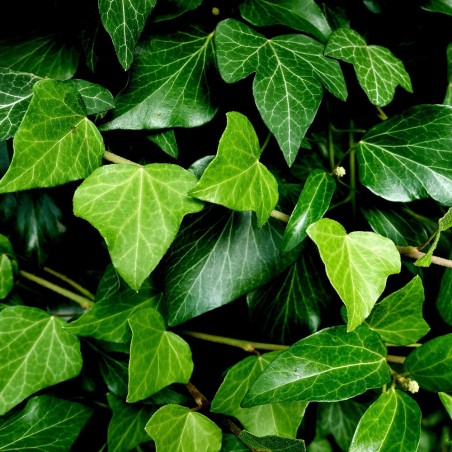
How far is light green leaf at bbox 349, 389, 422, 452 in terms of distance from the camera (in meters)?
0.52

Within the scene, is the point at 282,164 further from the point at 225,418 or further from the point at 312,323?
the point at 225,418

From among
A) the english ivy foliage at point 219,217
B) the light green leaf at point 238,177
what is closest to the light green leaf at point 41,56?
the english ivy foliage at point 219,217

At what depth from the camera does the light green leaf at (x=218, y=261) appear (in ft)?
1.88

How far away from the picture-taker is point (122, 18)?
48 centimetres

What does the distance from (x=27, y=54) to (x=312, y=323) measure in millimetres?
488

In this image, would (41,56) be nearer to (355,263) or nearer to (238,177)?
(238,177)

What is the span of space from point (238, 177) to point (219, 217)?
115 mm

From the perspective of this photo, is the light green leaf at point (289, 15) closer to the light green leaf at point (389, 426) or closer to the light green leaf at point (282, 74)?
the light green leaf at point (282, 74)

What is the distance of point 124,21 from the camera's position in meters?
0.49

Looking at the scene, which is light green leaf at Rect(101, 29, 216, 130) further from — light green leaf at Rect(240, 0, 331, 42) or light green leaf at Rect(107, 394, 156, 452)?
light green leaf at Rect(107, 394, 156, 452)

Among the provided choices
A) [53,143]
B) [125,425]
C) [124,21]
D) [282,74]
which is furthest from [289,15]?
[125,425]

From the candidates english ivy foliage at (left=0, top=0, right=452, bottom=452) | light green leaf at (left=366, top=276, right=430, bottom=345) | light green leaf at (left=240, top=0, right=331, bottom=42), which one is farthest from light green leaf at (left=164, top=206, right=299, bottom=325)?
light green leaf at (left=240, top=0, right=331, bottom=42)

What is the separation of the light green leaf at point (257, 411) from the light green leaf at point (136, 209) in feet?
0.67

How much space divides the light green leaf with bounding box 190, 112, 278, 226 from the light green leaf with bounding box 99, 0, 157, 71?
0.39ft
